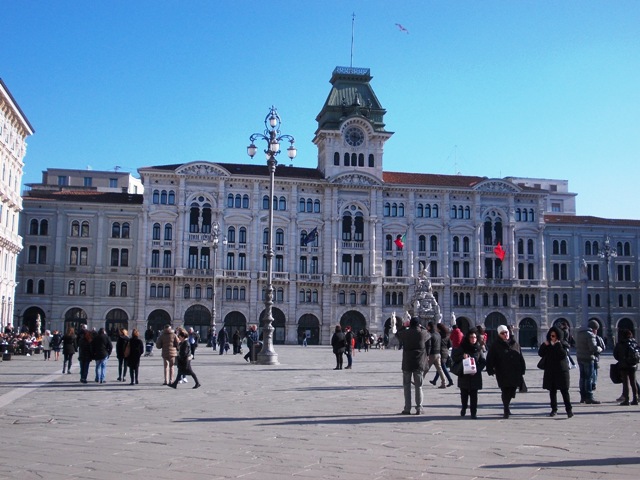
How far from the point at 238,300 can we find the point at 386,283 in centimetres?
1446

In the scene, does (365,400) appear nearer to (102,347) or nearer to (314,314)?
(102,347)

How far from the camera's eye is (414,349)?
13.7 meters

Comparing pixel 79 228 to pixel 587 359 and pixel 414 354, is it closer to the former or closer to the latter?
pixel 587 359

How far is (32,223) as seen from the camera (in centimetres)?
6788

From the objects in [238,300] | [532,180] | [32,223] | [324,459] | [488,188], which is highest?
[532,180]

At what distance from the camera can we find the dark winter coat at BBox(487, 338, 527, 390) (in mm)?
13055

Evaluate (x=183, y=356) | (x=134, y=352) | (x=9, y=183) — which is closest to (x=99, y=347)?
(x=134, y=352)

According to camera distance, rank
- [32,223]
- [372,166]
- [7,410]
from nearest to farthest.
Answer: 1. [7,410]
2. [32,223]
3. [372,166]

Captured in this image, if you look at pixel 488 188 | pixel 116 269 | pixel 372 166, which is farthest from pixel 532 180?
pixel 116 269

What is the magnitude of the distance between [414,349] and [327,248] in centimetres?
5741

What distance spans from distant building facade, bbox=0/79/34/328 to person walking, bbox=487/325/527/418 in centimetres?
4172

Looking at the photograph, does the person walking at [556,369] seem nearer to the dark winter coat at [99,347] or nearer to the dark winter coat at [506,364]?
the dark winter coat at [506,364]

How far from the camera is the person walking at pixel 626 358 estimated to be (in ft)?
50.2

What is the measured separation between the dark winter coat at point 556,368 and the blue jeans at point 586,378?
2.74 m
